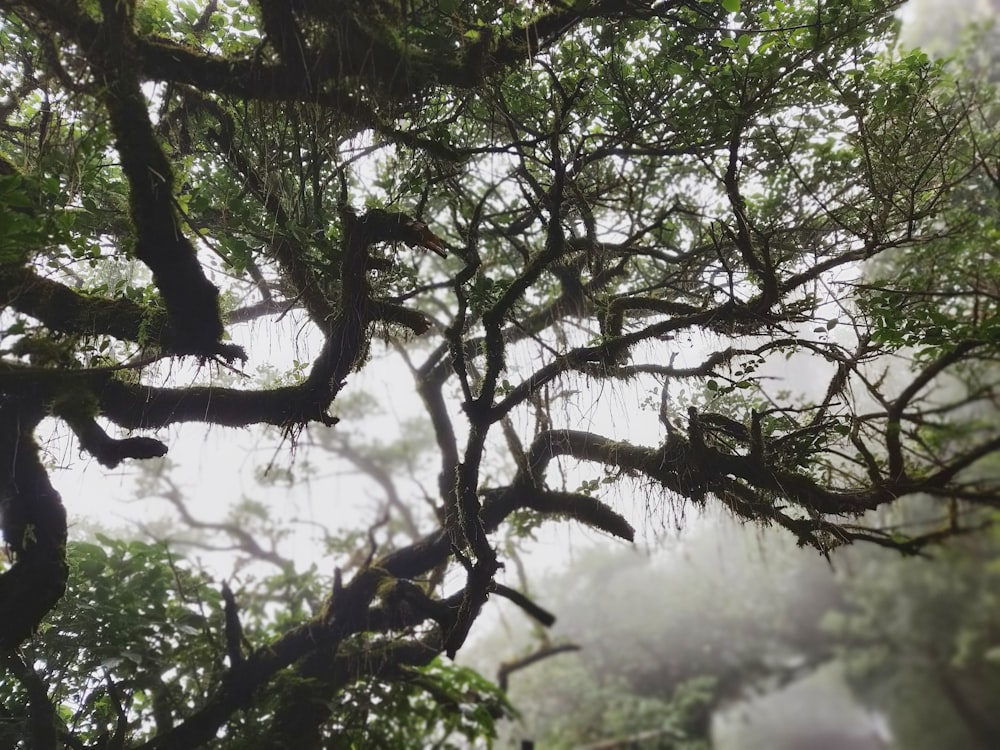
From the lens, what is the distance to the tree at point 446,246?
8.57ft

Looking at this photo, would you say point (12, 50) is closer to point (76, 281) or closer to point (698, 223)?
point (76, 281)

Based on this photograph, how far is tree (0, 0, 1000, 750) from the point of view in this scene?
2611mm

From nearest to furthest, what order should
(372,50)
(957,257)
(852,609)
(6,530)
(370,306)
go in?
(372,50) → (6,530) → (370,306) → (957,257) → (852,609)

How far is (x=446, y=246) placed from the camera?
294 cm

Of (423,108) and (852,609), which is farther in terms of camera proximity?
(852,609)

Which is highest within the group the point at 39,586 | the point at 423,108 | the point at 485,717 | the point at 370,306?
the point at 423,108

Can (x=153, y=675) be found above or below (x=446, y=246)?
below

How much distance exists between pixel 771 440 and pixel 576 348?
4.53 ft

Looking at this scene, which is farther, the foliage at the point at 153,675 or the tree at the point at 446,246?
the foliage at the point at 153,675

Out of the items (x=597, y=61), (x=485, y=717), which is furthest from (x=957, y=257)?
(x=485, y=717)

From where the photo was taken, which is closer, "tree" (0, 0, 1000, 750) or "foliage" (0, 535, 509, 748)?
"tree" (0, 0, 1000, 750)

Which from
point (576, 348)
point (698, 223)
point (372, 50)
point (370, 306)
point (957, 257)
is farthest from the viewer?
point (698, 223)

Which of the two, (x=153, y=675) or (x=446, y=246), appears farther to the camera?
(x=153, y=675)

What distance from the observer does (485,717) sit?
4922 millimetres
